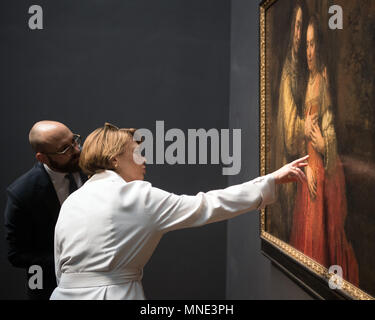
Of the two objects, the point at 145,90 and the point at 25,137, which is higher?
the point at 145,90

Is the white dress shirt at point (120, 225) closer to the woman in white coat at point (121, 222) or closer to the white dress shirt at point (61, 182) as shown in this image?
the woman in white coat at point (121, 222)

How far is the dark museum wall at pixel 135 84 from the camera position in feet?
13.6

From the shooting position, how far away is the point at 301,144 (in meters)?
2.35

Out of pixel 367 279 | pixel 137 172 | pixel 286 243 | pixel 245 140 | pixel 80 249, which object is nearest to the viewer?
pixel 367 279

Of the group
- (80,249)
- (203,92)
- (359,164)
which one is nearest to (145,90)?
(203,92)

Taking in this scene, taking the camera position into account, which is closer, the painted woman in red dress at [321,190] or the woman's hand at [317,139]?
the painted woman in red dress at [321,190]

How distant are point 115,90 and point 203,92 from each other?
925 millimetres

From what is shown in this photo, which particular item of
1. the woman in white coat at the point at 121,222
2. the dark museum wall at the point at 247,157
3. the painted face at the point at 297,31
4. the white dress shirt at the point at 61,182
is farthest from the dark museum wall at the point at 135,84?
the woman in white coat at the point at 121,222

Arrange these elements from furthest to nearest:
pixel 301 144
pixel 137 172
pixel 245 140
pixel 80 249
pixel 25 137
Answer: pixel 25 137 < pixel 245 140 < pixel 301 144 < pixel 137 172 < pixel 80 249

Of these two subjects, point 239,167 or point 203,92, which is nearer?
point 239,167

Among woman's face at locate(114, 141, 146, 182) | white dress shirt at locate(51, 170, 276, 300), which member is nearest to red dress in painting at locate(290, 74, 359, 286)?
white dress shirt at locate(51, 170, 276, 300)

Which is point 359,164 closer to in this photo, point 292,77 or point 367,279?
point 367,279

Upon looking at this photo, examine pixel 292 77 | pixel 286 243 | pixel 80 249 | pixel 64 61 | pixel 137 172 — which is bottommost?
pixel 286 243

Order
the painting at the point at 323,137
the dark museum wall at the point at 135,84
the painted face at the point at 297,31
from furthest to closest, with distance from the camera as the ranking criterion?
the dark museum wall at the point at 135,84 → the painted face at the point at 297,31 → the painting at the point at 323,137
